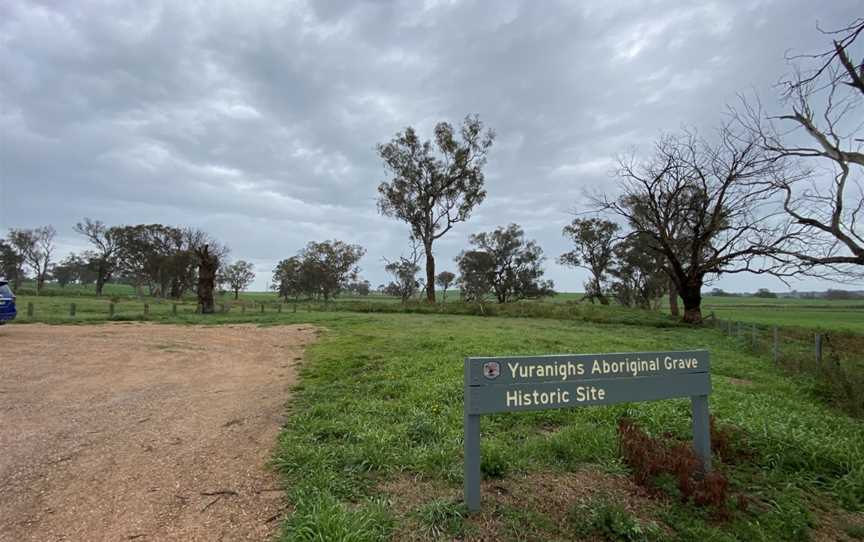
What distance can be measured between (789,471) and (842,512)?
1.94 ft

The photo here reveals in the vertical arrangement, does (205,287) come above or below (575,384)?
above

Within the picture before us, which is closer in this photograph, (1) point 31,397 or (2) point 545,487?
(2) point 545,487

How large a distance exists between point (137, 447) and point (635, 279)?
52776 mm

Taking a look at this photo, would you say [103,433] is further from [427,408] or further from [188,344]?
[188,344]

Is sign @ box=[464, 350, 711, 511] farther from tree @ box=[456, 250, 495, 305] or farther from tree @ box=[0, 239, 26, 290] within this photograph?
tree @ box=[0, 239, 26, 290]

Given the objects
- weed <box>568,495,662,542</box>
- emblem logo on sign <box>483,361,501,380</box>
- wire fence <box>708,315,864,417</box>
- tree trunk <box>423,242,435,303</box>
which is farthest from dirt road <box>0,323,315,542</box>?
tree trunk <box>423,242,435,303</box>

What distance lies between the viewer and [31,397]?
221 inches

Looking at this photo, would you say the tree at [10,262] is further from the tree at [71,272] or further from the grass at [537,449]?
the grass at [537,449]

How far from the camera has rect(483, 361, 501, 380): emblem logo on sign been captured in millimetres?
3072

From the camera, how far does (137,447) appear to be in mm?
4059

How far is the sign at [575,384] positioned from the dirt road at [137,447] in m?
1.43

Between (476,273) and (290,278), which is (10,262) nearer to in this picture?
(290,278)

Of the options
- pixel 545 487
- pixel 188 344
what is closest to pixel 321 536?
pixel 545 487

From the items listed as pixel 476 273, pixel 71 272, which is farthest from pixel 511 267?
pixel 71 272
